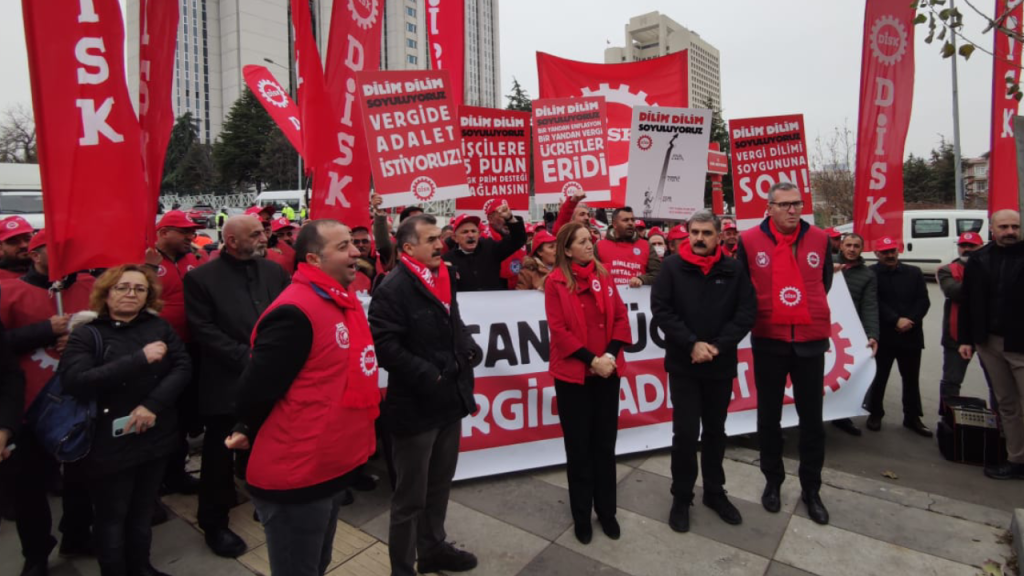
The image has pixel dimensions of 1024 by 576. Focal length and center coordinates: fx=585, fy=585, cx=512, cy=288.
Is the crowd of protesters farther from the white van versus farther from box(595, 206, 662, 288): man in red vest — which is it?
the white van

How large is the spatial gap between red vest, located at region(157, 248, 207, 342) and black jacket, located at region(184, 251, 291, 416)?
64cm

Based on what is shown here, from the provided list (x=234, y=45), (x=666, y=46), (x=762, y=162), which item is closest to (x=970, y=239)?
(x=762, y=162)

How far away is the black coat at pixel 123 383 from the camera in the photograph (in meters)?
2.83

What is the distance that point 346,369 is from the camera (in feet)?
7.73

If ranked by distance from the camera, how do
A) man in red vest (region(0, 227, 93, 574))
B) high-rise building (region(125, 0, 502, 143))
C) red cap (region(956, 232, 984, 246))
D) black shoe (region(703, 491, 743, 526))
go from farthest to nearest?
high-rise building (region(125, 0, 502, 143)), red cap (region(956, 232, 984, 246)), black shoe (region(703, 491, 743, 526)), man in red vest (region(0, 227, 93, 574))

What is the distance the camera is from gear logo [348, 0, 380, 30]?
5484mm

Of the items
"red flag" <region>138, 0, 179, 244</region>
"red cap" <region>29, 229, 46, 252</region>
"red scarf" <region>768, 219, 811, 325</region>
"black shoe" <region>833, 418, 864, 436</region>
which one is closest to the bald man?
"black shoe" <region>833, 418, 864, 436</region>

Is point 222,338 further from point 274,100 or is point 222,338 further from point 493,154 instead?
point 274,100

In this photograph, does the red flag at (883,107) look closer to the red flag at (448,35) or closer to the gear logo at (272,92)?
the red flag at (448,35)

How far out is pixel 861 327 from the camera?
570cm

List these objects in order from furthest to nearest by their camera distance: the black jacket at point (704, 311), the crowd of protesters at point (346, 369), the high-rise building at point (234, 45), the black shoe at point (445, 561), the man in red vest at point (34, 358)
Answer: the high-rise building at point (234, 45), the black jacket at point (704, 311), the black shoe at point (445, 561), the man in red vest at point (34, 358), the crowd of protesters at point (346, 369)

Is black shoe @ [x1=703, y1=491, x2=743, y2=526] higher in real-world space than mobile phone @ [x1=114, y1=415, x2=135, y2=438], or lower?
lower

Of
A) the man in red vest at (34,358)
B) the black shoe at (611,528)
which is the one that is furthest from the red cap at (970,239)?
the man in red vest at (34,358)

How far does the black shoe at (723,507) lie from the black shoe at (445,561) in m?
1.70
